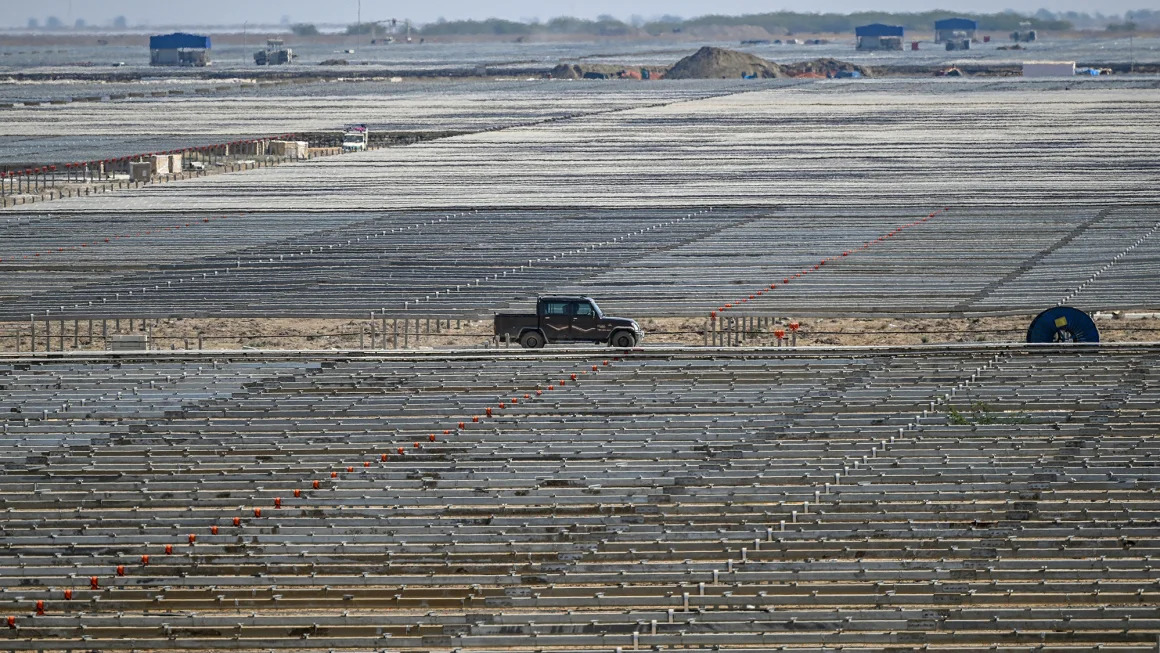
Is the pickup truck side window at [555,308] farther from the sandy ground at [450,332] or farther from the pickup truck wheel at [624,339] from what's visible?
the sandy ground at [450,332]

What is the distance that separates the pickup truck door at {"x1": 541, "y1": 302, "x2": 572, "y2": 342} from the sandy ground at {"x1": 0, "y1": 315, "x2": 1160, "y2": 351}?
1353 mm

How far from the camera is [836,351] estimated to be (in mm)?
35281

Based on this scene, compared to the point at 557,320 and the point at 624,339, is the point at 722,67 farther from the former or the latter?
the point at 624,339

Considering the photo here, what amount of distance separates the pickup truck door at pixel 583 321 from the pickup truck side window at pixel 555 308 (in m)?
0.18

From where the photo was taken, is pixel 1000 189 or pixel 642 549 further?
pixel 1000 189

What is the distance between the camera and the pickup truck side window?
36.5 metres

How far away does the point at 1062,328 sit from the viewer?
35.7 metres

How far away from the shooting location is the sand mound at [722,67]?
556ft

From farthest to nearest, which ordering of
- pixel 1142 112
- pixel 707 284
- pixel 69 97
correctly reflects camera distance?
pixel 69 97 < pixel 1142 112 < pixel 707 284

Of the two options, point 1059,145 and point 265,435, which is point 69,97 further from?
point 265,435

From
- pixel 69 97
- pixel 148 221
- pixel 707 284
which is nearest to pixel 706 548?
pixel 707 284

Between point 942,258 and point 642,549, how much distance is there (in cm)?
2815

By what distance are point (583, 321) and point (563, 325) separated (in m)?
0.43

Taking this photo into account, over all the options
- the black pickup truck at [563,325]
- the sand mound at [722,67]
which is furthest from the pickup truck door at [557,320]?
the sand mound at [722,67]
